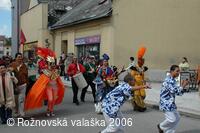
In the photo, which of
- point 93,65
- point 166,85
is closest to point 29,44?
point 93,65

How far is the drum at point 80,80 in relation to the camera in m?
14.6

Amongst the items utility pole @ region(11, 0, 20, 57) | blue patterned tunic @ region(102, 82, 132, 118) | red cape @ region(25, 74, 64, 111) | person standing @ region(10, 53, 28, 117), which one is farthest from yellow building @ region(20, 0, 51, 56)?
blue patterned tunic @ region(102, 82, 132, 118)

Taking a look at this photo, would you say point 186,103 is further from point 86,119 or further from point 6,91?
point 6,91

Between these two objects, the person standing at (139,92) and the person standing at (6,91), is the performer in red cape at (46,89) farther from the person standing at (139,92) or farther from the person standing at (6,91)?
the person standing at (139,92)

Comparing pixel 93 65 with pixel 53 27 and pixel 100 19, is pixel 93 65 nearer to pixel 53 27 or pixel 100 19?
pixel 100 19

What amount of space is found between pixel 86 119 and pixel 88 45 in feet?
64.9

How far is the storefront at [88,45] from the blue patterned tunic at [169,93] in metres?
19.2

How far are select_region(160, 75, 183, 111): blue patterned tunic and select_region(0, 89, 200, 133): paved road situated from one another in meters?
1.22

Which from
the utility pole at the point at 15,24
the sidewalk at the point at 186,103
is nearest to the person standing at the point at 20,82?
the sidewalk at the point at 186,103

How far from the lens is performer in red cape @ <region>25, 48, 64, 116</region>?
1151cm

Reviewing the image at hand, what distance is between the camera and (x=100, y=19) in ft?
92.2

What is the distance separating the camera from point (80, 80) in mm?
14781

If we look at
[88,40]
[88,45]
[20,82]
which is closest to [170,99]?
[20,82]

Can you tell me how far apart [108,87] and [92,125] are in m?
2.03
